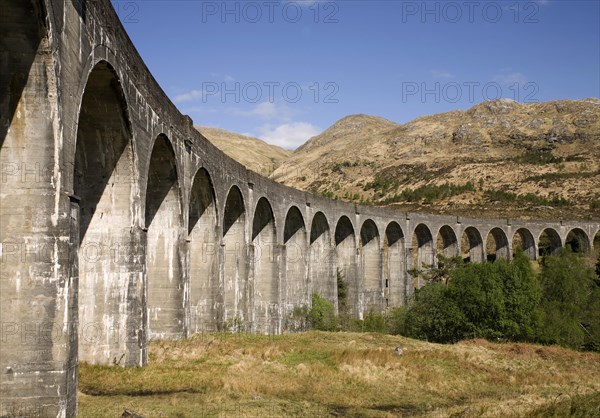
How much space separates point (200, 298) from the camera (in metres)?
21.1

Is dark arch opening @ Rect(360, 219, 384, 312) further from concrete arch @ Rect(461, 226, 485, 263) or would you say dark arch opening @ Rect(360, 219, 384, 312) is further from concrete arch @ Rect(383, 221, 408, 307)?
concrete arch @ Rect(461, 226, 485, 263)

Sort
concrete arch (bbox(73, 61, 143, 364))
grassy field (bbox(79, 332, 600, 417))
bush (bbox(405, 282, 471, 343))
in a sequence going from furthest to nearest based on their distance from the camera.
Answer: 1. bush (bbox(405, 282, 471, 343))
2. concrete arch (bbox(73, 61, 143, 364))
3. grassy field (bbox(79, 332, 600, 417))

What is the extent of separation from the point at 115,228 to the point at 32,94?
5.26m

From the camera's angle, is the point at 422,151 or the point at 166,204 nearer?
the point at 166,204

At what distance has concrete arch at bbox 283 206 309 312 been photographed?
32.2m

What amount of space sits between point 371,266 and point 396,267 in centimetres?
389

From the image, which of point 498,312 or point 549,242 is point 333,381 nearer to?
point 498,312

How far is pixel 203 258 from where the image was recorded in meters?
21.3

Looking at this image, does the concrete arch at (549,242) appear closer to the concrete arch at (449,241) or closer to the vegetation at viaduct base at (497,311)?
the concrete arch at (449,241)

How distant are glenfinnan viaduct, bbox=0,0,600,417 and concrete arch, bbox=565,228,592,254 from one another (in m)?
46.6

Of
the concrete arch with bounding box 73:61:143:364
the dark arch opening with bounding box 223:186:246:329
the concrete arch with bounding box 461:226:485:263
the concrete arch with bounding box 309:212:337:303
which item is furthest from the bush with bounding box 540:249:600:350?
the concrete arch with bounding box 73:61:143:364

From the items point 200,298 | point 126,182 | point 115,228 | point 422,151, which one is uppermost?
point 422,151

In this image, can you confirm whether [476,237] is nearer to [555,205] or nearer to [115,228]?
[555,205]

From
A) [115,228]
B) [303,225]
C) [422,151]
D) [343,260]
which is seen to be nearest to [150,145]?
[115,228]
